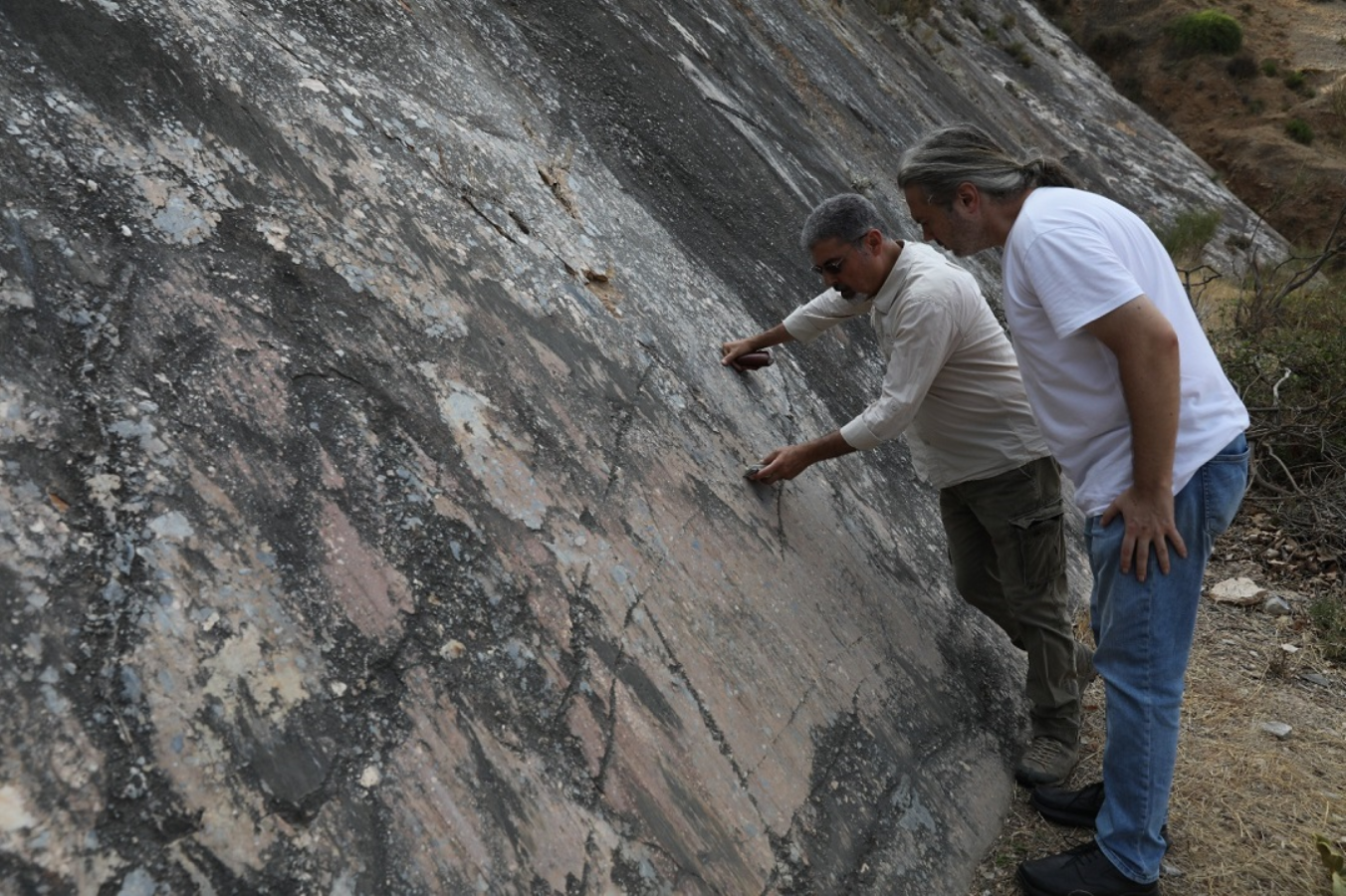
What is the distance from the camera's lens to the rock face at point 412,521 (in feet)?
4.61

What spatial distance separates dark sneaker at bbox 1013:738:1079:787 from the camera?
2600 millimetres


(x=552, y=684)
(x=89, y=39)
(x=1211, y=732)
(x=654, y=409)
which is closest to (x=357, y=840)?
(x=552, y=684)

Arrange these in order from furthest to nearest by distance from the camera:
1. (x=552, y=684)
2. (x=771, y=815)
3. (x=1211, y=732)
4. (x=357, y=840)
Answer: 1. (x=1211, y=732)
2. (x=771, y=815)
3. (x=552, y=684)
4. (x=357, y=840)

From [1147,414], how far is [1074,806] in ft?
3.72

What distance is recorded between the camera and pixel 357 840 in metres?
1.43

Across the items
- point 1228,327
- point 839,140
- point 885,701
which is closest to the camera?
point 885,701

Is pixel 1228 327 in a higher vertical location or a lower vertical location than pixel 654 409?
higher

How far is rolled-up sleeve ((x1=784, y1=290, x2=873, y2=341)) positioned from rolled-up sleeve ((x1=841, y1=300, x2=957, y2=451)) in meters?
0.31

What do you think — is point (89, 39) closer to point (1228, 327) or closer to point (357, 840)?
point (357, 840)

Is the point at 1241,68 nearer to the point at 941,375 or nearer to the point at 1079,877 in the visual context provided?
the point at 941,375

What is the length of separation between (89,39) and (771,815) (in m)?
1.99

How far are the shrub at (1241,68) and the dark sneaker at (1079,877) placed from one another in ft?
62.6

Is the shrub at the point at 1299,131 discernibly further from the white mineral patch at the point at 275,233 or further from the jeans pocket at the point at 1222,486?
the white mineral patch at the point at 275,233

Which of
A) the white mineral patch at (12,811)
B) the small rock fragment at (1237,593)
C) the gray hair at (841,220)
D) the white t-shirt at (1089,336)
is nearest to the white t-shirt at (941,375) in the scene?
the gray hair at (841,220)
